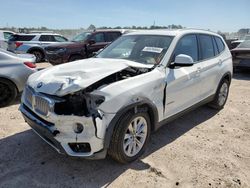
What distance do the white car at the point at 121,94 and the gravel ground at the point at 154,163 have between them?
31 centimetres

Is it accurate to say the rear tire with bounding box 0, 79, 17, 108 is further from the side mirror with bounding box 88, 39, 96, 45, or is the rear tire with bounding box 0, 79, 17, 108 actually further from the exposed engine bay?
the side mirror with bounding box 88, 39, 96, 45

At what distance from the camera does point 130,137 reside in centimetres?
338

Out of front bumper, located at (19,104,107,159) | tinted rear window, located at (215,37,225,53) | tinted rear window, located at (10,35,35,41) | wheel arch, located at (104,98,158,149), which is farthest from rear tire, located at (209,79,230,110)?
tinted rear window, located at (10,35,35,41)

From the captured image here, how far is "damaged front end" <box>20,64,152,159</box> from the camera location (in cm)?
285

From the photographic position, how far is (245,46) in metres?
10.6

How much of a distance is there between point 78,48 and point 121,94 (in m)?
7.95

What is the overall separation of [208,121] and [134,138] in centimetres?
236

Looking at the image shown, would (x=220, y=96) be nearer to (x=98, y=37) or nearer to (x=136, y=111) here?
(x=136, y=111)

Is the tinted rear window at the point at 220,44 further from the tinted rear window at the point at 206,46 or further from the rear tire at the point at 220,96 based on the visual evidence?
the rear tire at the point at 220,96

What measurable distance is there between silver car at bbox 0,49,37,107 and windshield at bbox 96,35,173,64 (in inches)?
89.4

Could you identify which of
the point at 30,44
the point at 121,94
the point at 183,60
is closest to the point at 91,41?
the point at 30,44

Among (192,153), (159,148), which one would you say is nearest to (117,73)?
(159,148)

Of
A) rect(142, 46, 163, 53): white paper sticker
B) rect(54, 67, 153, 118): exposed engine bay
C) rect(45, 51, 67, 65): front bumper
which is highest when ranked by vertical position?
rect(142, 46, 163, 53): white paper sticker

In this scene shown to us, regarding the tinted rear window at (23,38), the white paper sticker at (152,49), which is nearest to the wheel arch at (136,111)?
the white paper sticker at (152,49)
